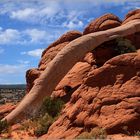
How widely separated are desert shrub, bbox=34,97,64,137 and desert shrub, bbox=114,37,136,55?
6.14m

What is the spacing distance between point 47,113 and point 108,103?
7508 millimetres

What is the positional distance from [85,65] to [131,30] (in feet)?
14.9

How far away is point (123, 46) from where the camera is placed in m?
29.9

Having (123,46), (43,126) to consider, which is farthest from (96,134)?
(123,46)

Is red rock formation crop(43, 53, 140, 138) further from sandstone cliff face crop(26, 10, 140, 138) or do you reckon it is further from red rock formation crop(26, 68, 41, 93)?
red rock formation crop(26, 68, 41, 93)

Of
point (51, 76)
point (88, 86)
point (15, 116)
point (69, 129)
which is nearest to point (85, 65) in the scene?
point (51, 76)

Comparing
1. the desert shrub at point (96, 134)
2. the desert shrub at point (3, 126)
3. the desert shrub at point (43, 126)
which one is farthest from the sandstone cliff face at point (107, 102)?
the desert shrub at point (3, 126)

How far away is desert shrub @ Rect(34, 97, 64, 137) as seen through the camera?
22703 millimetres

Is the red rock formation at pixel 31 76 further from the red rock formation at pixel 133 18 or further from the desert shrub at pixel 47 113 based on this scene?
the desert shrub at pixel 47 113

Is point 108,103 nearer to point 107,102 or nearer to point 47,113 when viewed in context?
point 107,102

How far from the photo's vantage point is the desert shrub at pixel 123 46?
2978cm

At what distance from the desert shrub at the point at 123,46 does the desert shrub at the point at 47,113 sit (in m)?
6.14

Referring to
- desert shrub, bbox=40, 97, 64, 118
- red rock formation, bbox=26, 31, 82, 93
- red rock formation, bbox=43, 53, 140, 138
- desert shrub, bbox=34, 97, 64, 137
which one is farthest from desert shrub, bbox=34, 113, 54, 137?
red rock formation, bbox=26, 31, 82, 93

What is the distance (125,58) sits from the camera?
2009 cm
